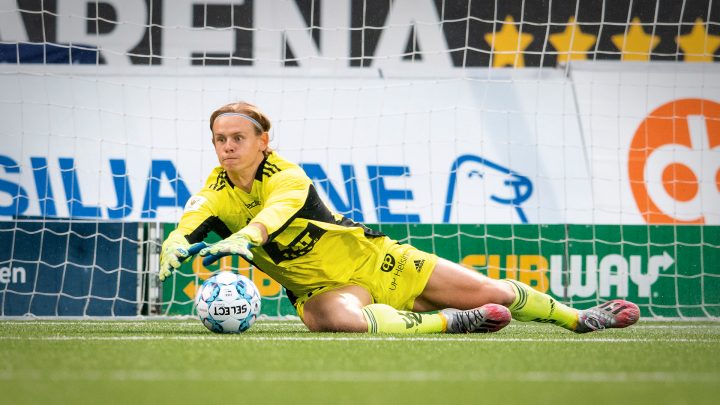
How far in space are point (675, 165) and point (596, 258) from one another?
3.15 m

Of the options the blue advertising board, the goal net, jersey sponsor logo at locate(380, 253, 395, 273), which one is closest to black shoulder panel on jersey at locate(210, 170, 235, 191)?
jersey sponsor logo at locate(380, 253, 395, 273)

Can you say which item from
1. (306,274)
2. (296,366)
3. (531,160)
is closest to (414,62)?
(531,160)

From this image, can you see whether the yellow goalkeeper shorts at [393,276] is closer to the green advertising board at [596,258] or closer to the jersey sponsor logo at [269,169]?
the jersey sponsor logo at [269,169]

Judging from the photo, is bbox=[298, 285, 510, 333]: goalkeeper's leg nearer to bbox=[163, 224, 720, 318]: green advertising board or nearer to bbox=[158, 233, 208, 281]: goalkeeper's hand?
bbox=[158, 233, 208, 281]: goalkeeper's hand

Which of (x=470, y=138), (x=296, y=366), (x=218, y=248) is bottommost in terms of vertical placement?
(x=296, y=366)

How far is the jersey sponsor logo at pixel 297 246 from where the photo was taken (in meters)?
4.80

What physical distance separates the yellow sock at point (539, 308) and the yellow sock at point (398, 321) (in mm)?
436

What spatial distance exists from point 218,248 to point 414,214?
20.7 ft

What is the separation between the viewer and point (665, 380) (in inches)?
114

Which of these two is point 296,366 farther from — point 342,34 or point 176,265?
point 342,34

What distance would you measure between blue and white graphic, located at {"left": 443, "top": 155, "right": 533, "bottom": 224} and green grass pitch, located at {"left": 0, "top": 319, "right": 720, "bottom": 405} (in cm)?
558

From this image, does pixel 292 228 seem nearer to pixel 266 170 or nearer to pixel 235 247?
pixel 266 170

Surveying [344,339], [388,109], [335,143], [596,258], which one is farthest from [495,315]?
[388,109]

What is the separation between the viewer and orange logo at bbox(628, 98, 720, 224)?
10.5 meters
